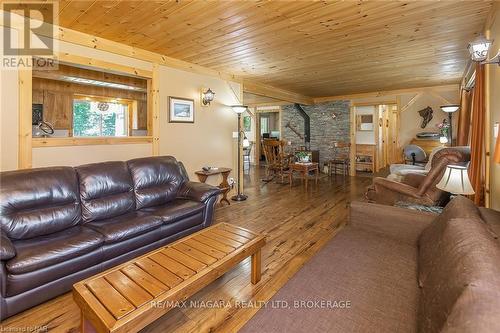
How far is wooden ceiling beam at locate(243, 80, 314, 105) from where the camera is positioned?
5.79 metres

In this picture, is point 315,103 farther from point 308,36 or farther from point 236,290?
point 236,290

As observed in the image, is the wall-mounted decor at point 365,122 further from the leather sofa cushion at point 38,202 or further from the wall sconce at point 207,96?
the leather sofa cushion at point 38,202

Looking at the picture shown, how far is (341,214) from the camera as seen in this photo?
4.16m

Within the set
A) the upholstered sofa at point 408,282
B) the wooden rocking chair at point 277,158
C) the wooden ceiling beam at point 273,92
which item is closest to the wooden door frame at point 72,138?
the wooden ceiling beam at point 273,92

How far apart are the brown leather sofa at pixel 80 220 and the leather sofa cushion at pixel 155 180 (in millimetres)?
12

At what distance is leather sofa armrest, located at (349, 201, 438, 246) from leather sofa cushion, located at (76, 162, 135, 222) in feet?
7.89

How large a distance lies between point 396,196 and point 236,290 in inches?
100.0

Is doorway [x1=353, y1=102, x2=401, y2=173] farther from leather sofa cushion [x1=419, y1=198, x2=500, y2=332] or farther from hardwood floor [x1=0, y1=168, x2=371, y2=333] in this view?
leather sofa cushion [x1=419, y1=198, x2=500, y2=332]

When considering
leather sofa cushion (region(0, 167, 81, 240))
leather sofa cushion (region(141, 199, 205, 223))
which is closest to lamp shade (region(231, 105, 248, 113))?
leather sofa cushion (region(141, 199, 205, 223))

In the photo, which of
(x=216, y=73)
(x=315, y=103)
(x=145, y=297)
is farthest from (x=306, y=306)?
(x=315, y=103)

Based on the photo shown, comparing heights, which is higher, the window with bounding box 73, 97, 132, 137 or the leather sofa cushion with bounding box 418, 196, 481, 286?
the window with bounding box 73, 97, 132, 137

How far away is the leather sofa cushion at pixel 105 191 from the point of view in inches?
104

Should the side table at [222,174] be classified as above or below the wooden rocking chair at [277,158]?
below

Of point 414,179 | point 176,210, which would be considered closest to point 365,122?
point 414,179
